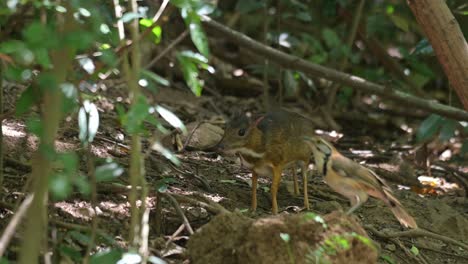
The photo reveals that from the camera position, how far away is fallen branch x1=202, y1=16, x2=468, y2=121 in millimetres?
7219

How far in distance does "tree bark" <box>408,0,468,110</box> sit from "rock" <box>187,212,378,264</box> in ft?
6.21

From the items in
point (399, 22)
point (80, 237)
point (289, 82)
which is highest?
point (399, 22)

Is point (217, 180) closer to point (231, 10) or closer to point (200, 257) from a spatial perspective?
point (200, 257)

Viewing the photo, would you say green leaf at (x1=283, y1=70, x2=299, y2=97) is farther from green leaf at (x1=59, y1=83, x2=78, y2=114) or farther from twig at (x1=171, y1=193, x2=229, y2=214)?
green leaf at (x1=59, y1=83, x2=78, y2=114)

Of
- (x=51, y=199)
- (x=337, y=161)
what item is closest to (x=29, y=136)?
(x=51, y=199)

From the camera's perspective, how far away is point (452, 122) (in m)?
7.33

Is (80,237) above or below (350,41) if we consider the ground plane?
below

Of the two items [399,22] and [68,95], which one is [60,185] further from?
Answer: [399,22]

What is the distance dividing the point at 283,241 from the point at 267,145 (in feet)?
4.49

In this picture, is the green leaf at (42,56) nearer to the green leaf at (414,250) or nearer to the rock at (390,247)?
the rock at (390,247)

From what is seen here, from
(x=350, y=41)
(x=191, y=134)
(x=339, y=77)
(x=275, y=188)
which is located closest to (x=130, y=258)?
(x=275, y=188)

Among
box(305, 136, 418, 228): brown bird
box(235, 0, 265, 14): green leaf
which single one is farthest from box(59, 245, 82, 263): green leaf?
box(235, 0, 265, 14): green leaf

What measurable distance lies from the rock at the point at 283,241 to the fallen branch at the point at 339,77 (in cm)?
287

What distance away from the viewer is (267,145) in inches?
224
